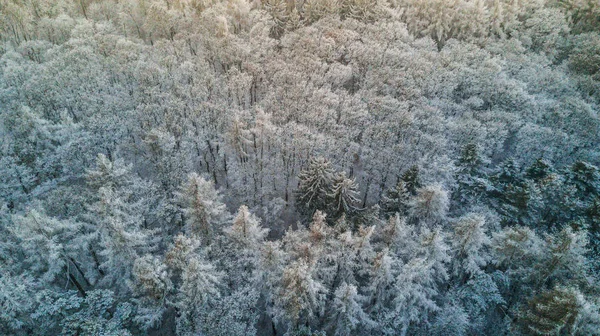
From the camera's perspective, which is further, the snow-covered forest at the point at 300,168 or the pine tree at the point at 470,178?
the pine tree at the point at 470,178

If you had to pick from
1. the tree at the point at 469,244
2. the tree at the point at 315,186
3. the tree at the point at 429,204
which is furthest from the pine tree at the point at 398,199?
the tree at the point at 315,186

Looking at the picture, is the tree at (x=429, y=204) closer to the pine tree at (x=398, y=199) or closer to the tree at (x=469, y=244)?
the pine tree at (x=398, y=199)

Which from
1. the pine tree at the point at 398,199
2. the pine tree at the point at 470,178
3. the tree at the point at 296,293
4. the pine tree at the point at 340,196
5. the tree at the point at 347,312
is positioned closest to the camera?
the tree at the point at 296,293

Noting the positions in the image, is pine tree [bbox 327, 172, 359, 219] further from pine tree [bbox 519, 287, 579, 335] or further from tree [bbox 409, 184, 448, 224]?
pine tree [bbox 519, 287, 579, 335]

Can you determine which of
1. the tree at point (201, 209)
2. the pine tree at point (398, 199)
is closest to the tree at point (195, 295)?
the tree at point (201, 209)

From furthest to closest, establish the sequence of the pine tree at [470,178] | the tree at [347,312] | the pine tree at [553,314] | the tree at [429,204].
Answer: the pine tree at [470,178], the tree at [429,204], the tree at [347,312], the pine tree at [553,314]

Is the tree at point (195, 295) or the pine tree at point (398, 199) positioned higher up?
the pine tree at point (398, 199)

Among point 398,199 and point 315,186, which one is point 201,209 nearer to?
point 315,186

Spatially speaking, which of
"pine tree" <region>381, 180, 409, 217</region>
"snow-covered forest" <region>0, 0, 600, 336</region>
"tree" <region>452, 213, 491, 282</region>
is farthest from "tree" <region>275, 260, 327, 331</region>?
"tree" <region>452, 213, 491, 282</region>

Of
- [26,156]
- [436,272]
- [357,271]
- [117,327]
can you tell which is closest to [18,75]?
[26,156]

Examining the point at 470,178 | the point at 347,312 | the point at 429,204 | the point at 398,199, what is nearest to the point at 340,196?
the point at 398,199
